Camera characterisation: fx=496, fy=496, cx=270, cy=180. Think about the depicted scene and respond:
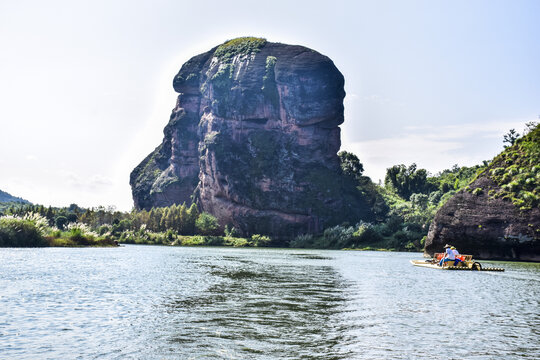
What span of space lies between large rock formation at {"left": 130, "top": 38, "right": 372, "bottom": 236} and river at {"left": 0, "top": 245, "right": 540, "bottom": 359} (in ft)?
401

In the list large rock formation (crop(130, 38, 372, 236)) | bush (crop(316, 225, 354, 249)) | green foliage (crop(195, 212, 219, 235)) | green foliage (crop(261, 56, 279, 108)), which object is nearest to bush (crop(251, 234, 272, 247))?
large rock formation (crop(130, 38, 372, 236))

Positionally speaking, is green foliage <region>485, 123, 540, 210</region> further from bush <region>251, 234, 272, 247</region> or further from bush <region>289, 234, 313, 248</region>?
bush <region>251, 234, 272, 247</region>

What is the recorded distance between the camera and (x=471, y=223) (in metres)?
74.6

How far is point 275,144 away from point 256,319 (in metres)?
148

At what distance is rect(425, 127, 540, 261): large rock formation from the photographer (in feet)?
231

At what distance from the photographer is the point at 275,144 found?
166m

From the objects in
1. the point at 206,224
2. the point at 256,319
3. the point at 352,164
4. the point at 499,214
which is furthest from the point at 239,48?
the point at 256,319

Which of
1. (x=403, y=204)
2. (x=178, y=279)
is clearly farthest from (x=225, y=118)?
(x=178, y=279)

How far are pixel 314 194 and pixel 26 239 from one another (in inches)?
4104

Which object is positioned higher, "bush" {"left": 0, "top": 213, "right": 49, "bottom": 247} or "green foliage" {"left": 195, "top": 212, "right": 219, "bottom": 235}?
"green foliage" {"left": 195, "top": 212, "right": 219, "bottom": 235}

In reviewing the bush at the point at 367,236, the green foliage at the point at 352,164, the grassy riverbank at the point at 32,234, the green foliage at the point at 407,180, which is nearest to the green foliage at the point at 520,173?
the bush at the point at 367,236

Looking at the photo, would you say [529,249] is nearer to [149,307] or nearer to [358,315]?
[358,315]

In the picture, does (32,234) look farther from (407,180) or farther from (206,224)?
(407,180)

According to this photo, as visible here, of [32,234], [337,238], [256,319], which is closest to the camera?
[256,319]
